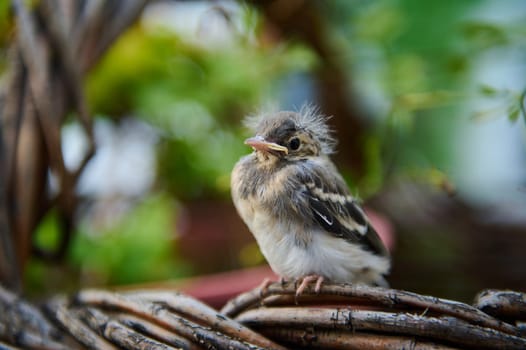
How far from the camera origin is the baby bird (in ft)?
2.64

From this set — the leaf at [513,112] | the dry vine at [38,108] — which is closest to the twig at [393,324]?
the leaf at [513,112]

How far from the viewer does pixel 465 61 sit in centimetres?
108

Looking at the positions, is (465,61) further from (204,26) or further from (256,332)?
(256,332)

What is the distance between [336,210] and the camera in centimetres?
84

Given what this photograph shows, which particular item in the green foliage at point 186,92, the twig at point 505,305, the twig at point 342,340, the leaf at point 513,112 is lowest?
the twig at point 342,340

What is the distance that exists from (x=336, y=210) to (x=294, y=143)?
12 centimetres

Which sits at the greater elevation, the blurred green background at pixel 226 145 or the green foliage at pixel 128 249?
the blurred green background at pixel 226 145

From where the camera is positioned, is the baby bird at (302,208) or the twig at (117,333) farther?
the baby bird at (302,208)

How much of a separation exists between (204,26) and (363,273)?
1.68ft

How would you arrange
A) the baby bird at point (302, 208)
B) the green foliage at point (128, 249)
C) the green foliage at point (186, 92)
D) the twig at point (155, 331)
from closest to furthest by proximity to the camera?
the twig at point (155, 331) → the baby bird at point (302, 208) → the green foliage at point (128, 249) → the green foliage at point (186, 92)

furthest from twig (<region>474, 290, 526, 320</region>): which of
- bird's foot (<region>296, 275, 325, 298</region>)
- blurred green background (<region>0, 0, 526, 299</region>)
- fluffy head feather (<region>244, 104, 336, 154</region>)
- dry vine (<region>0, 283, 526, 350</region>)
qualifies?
blurred green background (<region>0, 0, 526, 299</region>)

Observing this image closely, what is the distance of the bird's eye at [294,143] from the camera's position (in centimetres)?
88

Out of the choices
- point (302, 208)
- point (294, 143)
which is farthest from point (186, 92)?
point (302, 208)

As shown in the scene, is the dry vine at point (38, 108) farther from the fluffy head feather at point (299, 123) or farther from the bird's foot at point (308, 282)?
the bird's foot at point (308, 282)
